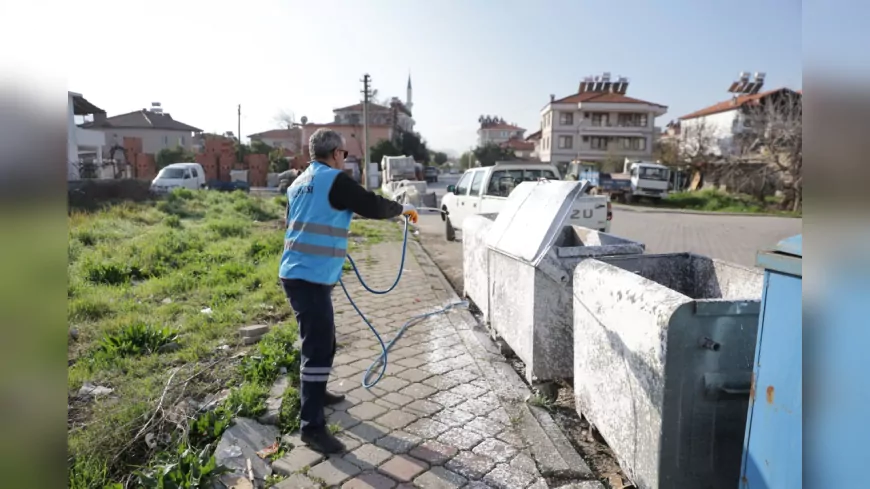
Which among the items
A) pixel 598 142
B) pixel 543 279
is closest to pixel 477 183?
pixel 543 279

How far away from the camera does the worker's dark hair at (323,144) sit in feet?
11.5

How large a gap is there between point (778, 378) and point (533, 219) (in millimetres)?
2714

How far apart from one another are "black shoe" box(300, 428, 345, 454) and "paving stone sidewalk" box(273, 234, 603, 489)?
0.16 ft

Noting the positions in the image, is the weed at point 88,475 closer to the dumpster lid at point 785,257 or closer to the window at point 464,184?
the dumpster lid at point 785,257

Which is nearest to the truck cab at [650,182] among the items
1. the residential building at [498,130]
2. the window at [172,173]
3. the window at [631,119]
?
the window at [172,173]

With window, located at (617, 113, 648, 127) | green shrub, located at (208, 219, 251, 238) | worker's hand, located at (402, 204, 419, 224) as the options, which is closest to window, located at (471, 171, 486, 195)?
green shrub, located at (208, 219, 251, 238)

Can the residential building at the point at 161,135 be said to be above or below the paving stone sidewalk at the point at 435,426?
above

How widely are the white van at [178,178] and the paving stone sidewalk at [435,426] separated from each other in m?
21.5

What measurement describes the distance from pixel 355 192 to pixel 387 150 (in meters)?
54.3

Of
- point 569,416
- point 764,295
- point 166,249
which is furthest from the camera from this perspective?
point 166,249

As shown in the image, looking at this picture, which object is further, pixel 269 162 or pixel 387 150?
pixel 387 150
